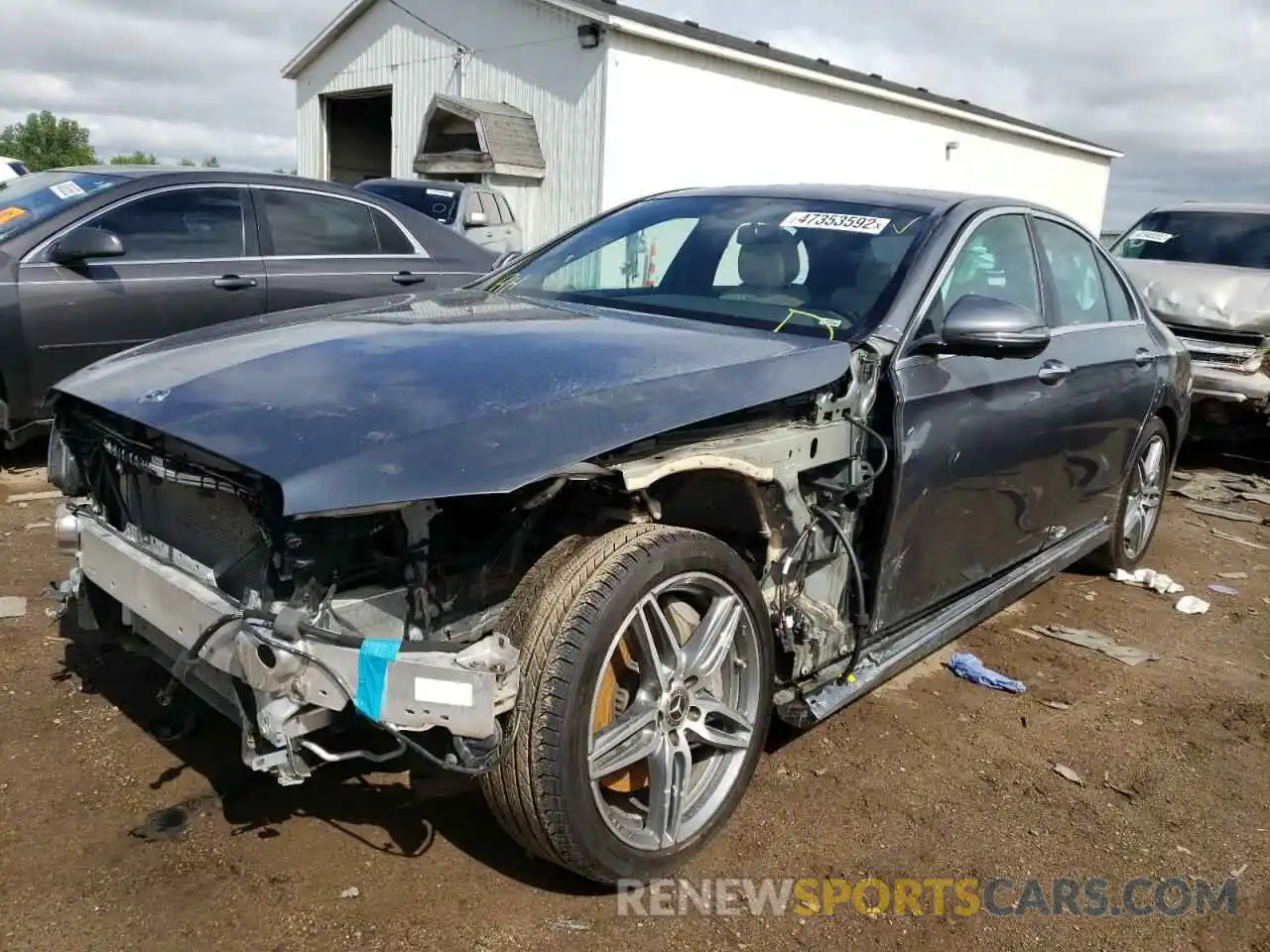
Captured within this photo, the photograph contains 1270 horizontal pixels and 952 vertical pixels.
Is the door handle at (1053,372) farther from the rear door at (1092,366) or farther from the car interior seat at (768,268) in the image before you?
the car interior seat at (768,268)

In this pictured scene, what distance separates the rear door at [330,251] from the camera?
6.38 metres

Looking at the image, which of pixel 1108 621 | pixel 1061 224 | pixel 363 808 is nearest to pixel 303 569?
pixel 363 808

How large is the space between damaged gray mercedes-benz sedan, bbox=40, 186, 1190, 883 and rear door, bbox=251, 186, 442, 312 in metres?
2.97

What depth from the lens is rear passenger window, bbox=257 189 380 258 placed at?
644 centimetres

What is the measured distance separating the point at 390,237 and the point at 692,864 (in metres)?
5.21

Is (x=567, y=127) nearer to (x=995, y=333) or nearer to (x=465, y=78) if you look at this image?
(x=465, y=78)

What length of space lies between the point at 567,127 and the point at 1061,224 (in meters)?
12.4

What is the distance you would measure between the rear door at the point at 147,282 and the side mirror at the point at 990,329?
4.41m

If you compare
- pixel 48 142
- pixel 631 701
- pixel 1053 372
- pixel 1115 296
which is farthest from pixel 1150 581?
pixel 48 142

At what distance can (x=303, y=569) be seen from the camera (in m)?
2.15

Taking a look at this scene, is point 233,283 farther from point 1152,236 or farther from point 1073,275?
point 1152,236

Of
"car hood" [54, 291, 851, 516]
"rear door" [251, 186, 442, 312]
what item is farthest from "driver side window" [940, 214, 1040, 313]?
"rear door" [251, 186, 442, 312]

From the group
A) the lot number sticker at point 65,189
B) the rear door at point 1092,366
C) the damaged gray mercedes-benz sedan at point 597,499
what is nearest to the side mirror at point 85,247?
the lot number sticker at point 65,189

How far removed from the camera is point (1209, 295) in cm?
837
